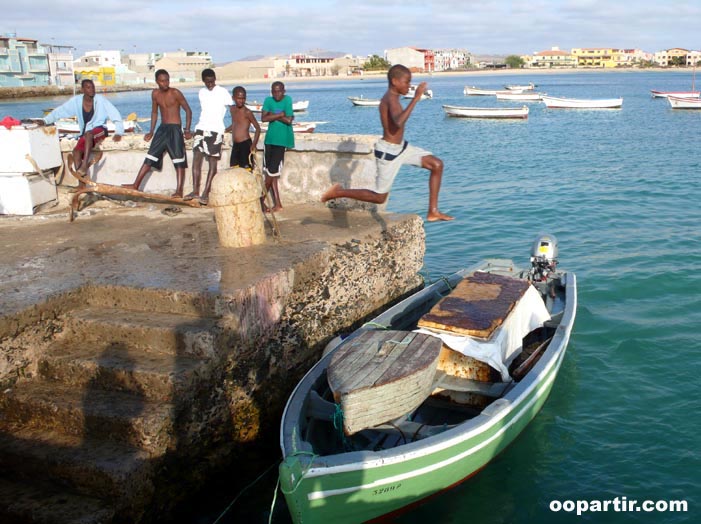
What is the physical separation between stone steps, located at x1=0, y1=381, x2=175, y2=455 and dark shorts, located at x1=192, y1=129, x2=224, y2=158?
519cm

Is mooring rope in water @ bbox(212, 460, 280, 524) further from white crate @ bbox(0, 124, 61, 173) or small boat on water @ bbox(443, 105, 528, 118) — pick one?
small boat on water @ bbox(443, 105, 528, 118)

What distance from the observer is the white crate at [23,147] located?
9.36 metres

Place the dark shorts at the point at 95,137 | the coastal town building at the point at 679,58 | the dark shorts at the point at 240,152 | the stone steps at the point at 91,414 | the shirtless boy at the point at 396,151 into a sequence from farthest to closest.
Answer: the coastal town building at the point at 679,58
the dark shorts at the point at 95,137
the dark shorts at the point at 240,152
the shirtless boy at the point at 396,151
the stone steps at the point at 91,414

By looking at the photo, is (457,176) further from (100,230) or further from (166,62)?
(166,62)

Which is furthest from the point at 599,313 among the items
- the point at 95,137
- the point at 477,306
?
the point at 95,137

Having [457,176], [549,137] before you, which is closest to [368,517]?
[457,176]

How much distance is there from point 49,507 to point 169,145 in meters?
6.28

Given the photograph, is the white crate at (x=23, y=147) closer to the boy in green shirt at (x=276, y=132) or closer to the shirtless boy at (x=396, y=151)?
the boy in green shirt at (x=276, y=132)

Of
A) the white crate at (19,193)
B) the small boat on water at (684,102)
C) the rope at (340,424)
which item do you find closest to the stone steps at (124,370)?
the rope at (340,424)

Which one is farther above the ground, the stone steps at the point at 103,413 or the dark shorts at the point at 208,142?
the dark shorts at the point at 208,142

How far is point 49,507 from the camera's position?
14.6 ft

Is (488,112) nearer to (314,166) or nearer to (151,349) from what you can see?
(314,166)

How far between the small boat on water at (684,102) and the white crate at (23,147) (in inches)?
1917

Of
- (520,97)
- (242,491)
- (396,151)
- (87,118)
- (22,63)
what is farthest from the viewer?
(22,63)
